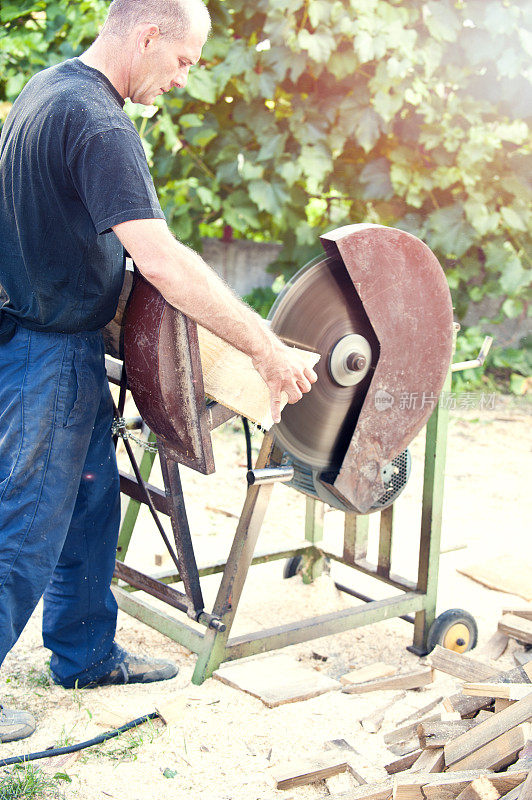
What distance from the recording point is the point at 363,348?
2730 millimetres

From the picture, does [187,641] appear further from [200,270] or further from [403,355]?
[200,270]

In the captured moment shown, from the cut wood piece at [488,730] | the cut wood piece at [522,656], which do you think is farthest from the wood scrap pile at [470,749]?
the cut wood piece at [522,656]

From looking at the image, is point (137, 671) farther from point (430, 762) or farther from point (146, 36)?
point (146, 36)

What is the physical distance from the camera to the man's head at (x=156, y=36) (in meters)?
2.14

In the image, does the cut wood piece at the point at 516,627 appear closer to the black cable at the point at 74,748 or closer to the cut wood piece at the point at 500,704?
the cut wood piece at the point at 500,704

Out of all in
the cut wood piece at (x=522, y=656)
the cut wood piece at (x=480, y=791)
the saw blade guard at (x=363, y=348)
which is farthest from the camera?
the cut wood piece at (x=522, y=656)

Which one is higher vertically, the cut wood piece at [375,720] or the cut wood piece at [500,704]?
the cut wood piece at [500,704]

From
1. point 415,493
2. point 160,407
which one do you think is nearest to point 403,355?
point 160,407

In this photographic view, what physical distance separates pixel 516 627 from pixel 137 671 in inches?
58.1

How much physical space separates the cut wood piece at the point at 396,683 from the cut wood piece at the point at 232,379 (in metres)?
1.11

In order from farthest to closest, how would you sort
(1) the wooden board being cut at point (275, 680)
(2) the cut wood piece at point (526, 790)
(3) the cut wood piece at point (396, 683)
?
1. (3) the cut wood piece at point (396, 683)
2. (1) the wooden board being cut at point (275, 680)
3. (2) the cut wood piece at point (526, 790)

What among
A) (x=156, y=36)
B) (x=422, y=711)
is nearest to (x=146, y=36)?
(x=156, y=36)

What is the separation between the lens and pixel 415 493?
539cm

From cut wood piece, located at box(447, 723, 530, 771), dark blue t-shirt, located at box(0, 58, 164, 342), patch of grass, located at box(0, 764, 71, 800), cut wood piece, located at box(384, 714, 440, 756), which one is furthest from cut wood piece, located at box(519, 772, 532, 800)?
dark blue t-shirt, located at box(0, 58, 164, 342)
